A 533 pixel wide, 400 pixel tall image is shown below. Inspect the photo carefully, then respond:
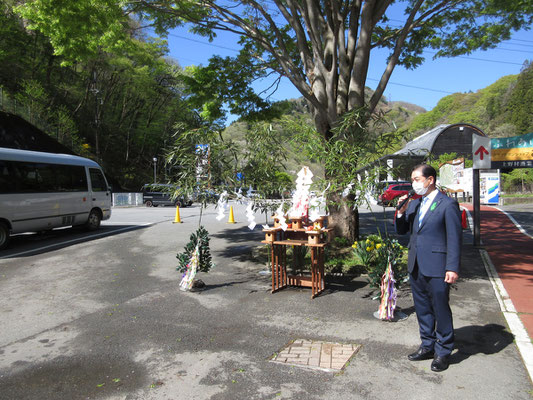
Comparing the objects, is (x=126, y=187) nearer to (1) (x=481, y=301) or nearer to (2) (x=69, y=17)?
(2) (x=69, y=17)

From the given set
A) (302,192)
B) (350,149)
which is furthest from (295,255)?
(350,149)

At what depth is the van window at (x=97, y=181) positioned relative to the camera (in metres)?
15.0

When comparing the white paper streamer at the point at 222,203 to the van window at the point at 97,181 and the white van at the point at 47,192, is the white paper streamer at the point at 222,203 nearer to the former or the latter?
the white van at the point at 47,192

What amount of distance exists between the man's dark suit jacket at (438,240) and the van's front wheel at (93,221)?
43.5ft

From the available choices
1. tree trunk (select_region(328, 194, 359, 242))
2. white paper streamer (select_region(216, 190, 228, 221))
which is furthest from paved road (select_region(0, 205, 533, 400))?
tree trunk (select_region(328, 194, 359, 242))

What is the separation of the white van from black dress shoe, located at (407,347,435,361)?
10.9 meters

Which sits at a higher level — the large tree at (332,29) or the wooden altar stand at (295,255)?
the large tree at (332,29)

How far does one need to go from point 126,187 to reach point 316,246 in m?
43.6

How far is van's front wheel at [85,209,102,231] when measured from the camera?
14.8 meters

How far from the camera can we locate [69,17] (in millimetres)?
8648

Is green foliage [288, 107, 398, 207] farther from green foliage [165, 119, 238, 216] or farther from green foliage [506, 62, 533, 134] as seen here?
green foliage [506, 62, 533, 134]

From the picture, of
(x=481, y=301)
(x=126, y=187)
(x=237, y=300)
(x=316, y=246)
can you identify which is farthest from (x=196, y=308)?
(x=126, y=187)

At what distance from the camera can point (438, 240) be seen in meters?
3.96

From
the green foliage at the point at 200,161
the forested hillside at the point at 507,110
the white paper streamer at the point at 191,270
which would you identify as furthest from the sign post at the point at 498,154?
the forested hillside at the point at 507,110
